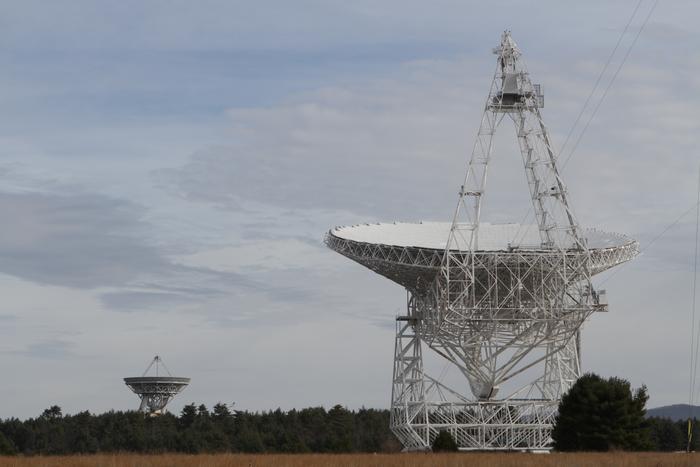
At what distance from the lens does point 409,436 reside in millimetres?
69188

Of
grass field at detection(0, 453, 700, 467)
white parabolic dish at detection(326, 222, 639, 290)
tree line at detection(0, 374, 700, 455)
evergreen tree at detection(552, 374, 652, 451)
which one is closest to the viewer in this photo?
grass field at detection(0, 453, 700, 467)

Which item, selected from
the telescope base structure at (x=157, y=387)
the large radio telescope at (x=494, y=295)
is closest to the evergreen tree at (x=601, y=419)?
the large radio telescope at (x=494, y=295)

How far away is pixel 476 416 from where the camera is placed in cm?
6819

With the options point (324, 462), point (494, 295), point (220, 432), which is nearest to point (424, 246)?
point (494, 295)

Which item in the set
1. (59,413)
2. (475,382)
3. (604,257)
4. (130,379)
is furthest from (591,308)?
(59,413)

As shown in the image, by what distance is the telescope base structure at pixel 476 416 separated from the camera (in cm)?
6719

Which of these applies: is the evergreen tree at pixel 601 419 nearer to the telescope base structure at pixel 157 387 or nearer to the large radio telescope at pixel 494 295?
the large radio telescope at pixel 494 295

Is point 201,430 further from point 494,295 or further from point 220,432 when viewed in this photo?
point 494,295

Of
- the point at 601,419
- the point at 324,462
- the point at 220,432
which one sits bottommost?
the point at 324,462

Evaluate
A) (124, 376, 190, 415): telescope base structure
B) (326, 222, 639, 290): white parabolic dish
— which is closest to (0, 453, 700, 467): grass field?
(326, 222, 639, 290): white parabolic dish

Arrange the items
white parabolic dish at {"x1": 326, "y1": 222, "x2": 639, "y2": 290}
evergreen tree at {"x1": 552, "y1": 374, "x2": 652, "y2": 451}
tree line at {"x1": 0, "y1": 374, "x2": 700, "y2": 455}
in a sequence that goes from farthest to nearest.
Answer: tree line at {"x1": 0, "y1": 374, "x2": 700, "y2": 455}
white parabolic dish at {"x1": 326, "y1": 222, "x2": 639, "y2": 290}
evergreen tree at {"x1": 552, "y1": 374, "x2": 652, "y2": 451}

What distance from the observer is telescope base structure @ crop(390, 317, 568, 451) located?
67.2 meters

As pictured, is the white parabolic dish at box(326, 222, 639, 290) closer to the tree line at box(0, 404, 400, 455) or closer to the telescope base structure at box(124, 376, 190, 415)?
the tree line at box(0, 404, 400, 455)

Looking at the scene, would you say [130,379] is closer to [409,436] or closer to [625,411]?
[409,436]
